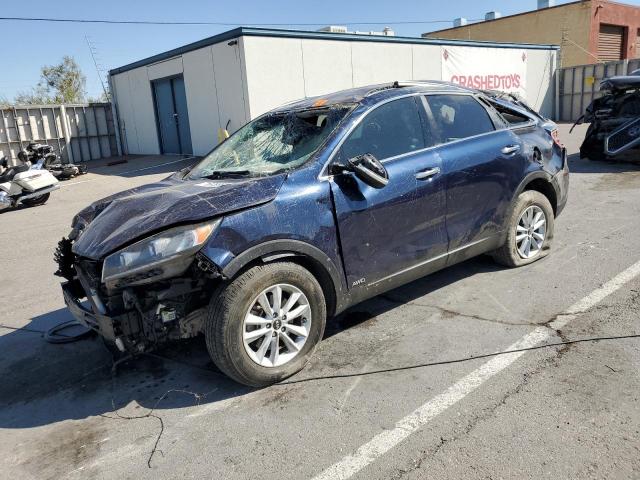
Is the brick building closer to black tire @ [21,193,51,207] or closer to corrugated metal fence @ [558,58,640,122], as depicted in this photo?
corrugated metal fence @ [558,58,640,122]

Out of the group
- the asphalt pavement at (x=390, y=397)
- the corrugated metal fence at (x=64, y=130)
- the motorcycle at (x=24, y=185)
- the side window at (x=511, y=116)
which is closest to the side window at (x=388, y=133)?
the side window at (x=511, y=116)

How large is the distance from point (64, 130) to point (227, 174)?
17.9 metres

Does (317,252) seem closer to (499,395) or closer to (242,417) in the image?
(242,417)

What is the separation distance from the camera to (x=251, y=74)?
1480cm

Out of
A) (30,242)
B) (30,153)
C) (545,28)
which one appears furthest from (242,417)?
(545,28)

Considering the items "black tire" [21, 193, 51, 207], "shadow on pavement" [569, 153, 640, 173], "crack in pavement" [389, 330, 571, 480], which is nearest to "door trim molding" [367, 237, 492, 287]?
"crack in pavement" [389, 330, 571, 480]

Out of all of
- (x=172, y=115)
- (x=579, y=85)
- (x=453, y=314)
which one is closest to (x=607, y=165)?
(x=453, y=314)

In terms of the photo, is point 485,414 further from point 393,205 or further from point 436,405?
point 393,205

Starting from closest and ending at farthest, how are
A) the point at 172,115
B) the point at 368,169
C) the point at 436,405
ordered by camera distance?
the point at 436,405
the point at 368,169
the point at 172,115

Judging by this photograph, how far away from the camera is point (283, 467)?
271 cm

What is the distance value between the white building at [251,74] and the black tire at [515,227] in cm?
1095

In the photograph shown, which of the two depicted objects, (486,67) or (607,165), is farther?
(486,67)

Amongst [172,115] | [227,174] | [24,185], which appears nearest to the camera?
[227,174]

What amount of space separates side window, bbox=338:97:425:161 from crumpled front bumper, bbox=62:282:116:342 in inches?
73.9
